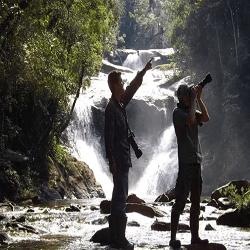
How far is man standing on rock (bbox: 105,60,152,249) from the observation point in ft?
16.7

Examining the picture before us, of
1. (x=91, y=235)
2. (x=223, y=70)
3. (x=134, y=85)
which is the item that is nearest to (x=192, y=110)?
(x=134, y=85)

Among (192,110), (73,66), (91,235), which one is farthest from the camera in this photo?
(73,66)

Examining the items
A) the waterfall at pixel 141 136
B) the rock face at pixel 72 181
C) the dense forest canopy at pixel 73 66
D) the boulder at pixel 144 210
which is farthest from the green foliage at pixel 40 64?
the waterfall at pixel 141 136

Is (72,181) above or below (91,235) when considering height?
above

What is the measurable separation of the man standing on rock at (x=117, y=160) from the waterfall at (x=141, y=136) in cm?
2458

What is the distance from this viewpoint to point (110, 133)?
17.0 feet

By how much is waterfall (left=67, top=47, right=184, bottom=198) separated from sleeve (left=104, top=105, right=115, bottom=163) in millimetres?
24679

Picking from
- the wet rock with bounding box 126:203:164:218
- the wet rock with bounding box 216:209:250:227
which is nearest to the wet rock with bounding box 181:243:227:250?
the wet rock with bounding box 216:209:250:227

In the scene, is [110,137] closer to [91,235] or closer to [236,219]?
[91,235]

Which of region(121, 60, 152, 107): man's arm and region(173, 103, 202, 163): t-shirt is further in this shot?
region(121, 60, 152, 107): man's arm

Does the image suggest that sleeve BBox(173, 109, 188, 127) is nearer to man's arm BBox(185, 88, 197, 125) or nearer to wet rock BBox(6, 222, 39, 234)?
man's arm BBox(185, 88, 197, 125)

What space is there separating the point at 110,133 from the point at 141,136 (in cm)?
3460

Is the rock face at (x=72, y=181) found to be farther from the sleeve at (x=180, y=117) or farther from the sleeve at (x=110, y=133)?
the sleeve at (x=180, y=117)

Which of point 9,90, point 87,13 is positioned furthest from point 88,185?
point 9,90
